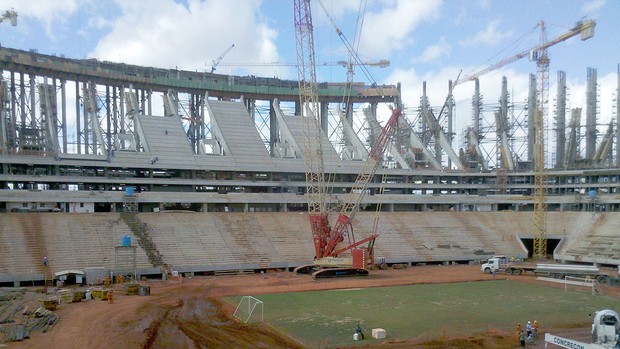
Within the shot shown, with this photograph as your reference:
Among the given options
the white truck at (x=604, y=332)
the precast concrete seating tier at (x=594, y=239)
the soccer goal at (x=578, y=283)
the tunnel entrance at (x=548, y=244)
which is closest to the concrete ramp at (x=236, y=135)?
the tunnel entrance at (x=548, y=244)

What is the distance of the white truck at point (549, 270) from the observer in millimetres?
42062

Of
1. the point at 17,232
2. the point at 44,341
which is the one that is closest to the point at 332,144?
the point at 17,232

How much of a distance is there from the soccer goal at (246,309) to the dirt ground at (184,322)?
19.6 inches

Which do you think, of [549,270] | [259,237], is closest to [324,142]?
[259,237]

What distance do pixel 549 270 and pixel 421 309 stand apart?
63.4 feet

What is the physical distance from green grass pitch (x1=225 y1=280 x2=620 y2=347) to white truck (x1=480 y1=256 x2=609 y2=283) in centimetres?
483

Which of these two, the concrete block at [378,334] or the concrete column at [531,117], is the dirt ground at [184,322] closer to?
the concrete block at [378,334]

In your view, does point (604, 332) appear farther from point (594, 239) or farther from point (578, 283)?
point (594, 239)

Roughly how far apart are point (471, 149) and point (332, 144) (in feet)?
77.3

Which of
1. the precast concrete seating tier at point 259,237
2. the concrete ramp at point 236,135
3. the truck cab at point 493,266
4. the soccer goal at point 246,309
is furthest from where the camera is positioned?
the concrete ramp at point 236,135

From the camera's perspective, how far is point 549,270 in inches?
1719

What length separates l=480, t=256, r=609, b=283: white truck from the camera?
4206 cm

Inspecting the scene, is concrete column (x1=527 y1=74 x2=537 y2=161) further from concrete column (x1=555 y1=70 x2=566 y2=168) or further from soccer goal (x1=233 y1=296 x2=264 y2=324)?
soccer goal (x1=233 y1=296 x2=264 y2=324)

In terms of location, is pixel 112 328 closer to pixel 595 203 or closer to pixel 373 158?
pixel 373 158
